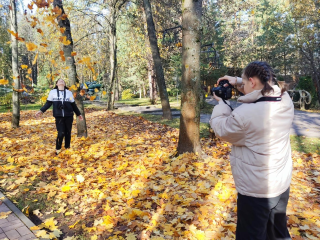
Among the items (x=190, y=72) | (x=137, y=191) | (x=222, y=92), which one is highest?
(x=190, y=72)

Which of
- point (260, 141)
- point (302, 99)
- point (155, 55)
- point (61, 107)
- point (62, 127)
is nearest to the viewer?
point (260, 141)

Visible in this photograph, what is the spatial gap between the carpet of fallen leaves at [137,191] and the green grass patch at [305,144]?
1.77 ft

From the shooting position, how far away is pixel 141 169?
5055 millimetres

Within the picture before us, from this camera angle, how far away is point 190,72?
17.2 ft

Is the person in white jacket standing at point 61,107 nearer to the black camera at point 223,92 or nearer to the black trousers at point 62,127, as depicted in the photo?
the black trousers at point 62,127

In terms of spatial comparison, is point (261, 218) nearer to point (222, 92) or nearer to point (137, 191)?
point (222, 92)

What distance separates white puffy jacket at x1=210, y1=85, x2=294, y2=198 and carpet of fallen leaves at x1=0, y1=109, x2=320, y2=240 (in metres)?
1.33

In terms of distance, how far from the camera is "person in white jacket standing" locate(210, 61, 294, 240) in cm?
182

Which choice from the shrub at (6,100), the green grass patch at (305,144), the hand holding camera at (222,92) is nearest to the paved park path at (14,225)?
the hand holding camera at (222,92)

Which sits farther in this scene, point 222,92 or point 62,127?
point 62,127

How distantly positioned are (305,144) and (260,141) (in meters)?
6.01

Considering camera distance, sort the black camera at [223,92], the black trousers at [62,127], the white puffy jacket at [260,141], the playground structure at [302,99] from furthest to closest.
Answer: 1. the playground structure at [302,99]
2. the black trousers at [62,127]
3. the black camera at [223,92]
4. the white puffy jacket at [260,141]

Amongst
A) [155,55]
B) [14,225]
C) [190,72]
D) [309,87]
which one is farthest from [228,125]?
[309,87]

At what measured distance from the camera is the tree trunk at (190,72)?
5.13 metres
